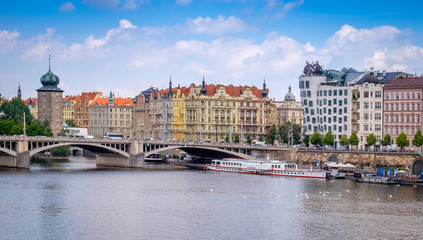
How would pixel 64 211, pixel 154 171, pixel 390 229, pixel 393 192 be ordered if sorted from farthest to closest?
pixel 154 171 → pixel 393 192 → pixel 64 211 → pixel 390 229

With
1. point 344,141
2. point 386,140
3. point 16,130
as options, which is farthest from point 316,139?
point 16,130

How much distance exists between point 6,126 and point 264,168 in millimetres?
72747

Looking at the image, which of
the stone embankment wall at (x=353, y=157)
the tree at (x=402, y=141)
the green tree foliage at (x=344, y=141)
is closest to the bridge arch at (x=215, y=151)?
the stone embankment wall at (x=353, y=157)

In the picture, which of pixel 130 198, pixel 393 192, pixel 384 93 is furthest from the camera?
pixel 384 93

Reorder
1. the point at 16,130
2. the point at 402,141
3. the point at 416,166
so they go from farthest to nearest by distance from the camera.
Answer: the point at 16,130 < the point at 402,141 < the point at 416,166

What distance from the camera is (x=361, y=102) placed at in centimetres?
14662

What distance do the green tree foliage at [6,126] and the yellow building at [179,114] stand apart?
36331 mm

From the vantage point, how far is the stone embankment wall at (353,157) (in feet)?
415

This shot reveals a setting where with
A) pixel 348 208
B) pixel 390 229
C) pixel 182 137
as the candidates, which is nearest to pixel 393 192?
pixel 348 208

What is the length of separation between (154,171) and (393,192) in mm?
45314

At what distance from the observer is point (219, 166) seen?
13875cm

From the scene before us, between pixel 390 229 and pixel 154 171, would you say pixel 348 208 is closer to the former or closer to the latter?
pixel 390 229

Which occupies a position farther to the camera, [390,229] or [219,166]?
[219,166]

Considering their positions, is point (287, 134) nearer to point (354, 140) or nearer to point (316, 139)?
point (316, 139)
